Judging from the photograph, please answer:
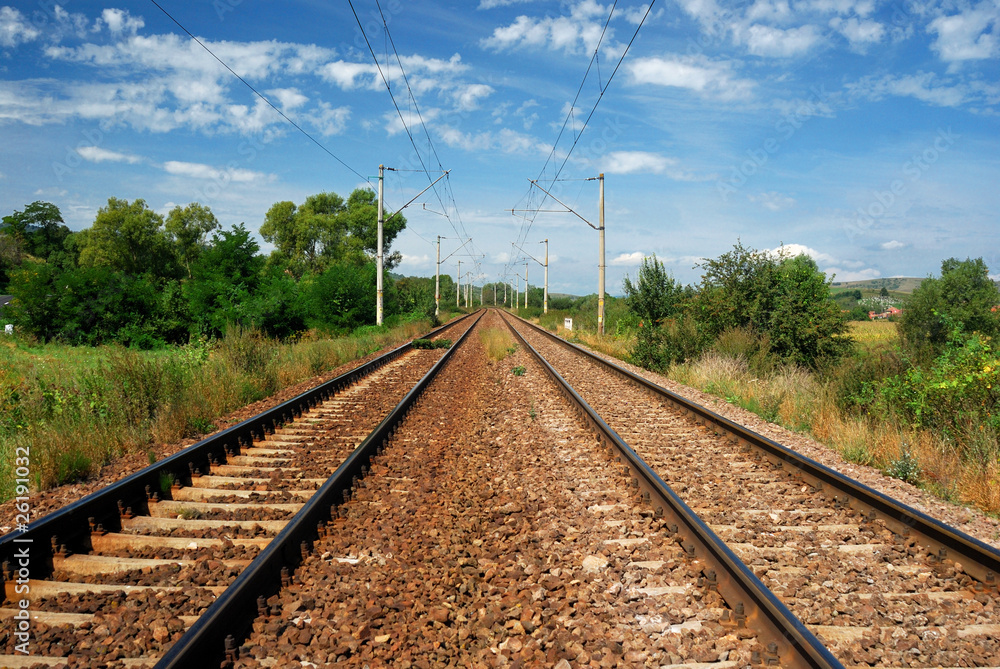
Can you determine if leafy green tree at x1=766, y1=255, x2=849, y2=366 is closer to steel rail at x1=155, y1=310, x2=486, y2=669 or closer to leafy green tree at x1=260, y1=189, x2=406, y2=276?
steel rail at x1=155, y1=310, x2=486, y2=669

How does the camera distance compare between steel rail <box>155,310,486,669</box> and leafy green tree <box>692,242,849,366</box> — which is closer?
steel rail <box>155,310,486,669</box>

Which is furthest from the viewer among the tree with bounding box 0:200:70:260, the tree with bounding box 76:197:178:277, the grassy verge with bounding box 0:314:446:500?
the tree with bounding box 0:200:70:260

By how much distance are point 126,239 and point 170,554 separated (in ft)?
201

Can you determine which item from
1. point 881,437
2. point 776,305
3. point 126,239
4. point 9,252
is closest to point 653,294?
point 776,305

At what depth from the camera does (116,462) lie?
21.3 feet

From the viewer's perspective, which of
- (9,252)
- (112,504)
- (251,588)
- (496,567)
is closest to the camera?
(251,588)

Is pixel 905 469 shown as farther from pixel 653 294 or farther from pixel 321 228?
pixel 321 228

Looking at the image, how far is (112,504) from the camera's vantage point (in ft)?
15.1

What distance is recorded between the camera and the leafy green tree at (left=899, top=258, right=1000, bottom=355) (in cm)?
1428

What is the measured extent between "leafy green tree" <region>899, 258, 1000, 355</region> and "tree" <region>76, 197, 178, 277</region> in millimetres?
55918

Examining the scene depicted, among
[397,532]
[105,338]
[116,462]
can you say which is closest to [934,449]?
[397,532]

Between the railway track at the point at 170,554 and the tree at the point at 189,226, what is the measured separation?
207 ft

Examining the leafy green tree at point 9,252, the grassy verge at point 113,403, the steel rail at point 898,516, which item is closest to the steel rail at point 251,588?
the grassy verge at point 113,403

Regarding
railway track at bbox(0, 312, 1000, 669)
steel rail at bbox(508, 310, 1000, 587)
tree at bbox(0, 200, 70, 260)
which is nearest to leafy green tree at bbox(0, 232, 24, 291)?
tree at bbox(0, 200, 70, 260)
